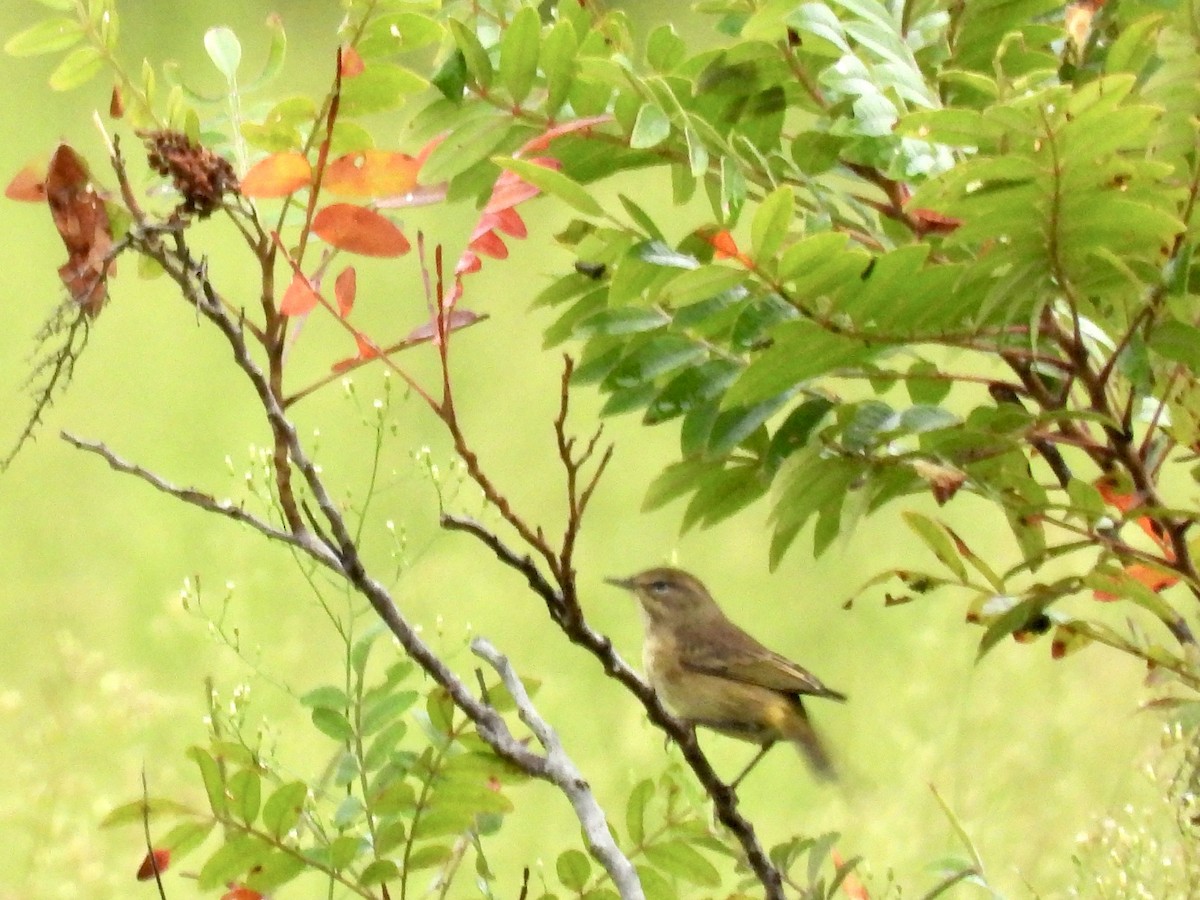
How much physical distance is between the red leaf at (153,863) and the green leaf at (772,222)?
333 mm

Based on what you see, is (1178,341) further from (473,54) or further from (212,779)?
(212,779)

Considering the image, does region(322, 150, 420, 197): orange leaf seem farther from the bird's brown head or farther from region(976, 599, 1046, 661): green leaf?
the bird's brown head

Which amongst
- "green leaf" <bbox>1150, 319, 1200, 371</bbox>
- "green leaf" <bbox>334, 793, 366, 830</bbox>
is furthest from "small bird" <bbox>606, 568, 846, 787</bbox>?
"green leaf" <bbox>1150, 319, 1200, 371</bbox>

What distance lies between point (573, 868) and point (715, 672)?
1.46 ft

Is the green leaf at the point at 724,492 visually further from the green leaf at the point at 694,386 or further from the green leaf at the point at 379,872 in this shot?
the green leaf at the point at 379,872

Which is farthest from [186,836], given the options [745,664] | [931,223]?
[745,664]

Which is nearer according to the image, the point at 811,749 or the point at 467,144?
the point at 467,144

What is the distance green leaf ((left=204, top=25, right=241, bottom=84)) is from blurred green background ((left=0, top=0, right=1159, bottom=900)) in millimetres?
477

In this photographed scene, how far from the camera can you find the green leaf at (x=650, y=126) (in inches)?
19.0

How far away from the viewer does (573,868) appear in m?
0.66

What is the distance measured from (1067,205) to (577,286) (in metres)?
0.21

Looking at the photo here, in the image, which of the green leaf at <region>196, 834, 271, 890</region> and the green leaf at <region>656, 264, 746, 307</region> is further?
the green leaf at <region>196, 834, 271, 890</region>

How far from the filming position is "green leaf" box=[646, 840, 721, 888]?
683mm

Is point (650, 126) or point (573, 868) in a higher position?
point (650, 126)
